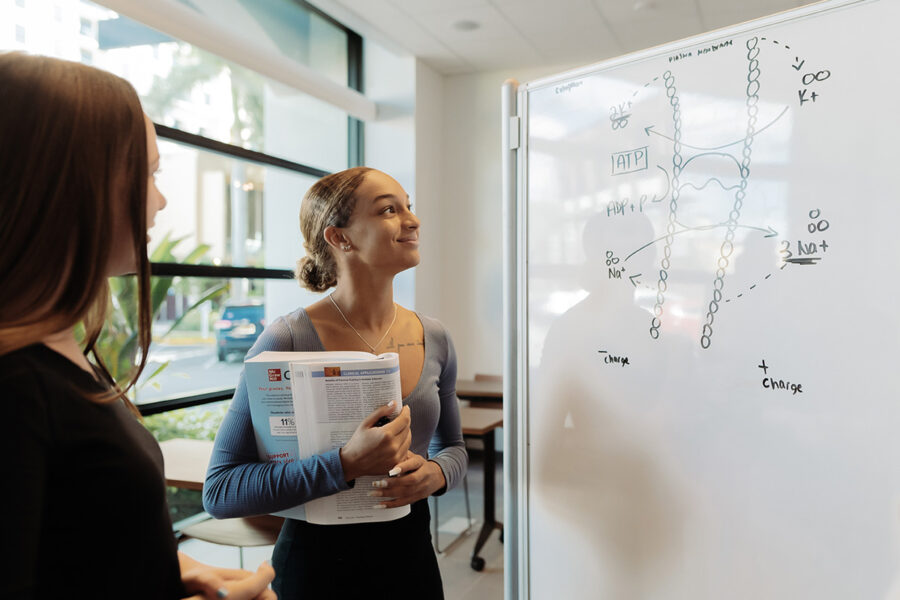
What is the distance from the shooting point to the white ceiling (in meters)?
3.89

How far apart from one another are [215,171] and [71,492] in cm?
349

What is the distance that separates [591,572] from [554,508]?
175 millimetres

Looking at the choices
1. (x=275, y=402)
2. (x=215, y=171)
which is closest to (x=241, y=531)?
(x=275, y=402)

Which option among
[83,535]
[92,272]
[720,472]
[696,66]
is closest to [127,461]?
[83,535]

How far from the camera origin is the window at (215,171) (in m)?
3.14

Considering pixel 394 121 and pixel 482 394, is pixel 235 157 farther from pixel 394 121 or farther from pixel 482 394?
pixel 482 394

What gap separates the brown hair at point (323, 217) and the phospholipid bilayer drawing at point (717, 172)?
27.0 inches

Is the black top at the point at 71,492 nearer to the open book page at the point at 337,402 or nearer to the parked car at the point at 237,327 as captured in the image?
the open book page at the point at 337,402

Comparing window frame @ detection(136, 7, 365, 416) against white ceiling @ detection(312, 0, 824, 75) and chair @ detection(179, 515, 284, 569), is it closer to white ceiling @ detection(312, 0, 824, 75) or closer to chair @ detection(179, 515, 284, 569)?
white ceiling @ detection(312, 0, 824, 75)

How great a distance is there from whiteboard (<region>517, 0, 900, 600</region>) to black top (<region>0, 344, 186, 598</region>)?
1.11 m

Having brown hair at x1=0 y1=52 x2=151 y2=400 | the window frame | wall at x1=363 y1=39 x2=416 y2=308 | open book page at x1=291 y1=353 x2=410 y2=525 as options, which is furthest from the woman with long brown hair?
wall at x1=363 y1=39 x2=416 y2=308

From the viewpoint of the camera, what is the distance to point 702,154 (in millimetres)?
1373

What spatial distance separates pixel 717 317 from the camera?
4.44 feet

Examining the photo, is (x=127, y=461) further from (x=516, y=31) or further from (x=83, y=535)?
(x=516, y=31)
